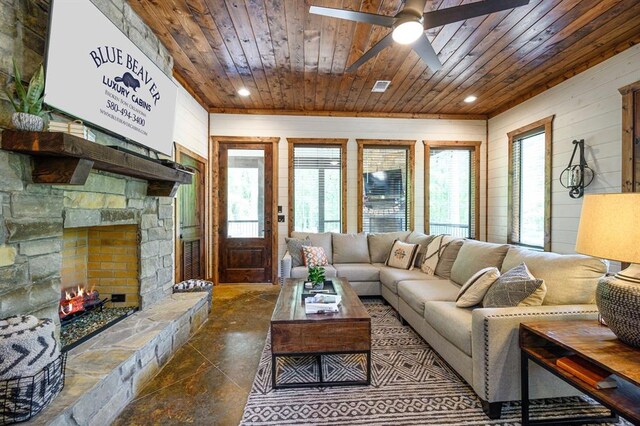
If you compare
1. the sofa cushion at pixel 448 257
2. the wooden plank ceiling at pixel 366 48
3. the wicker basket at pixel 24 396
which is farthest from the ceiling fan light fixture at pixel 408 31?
the wicker basket at pixel 24 396

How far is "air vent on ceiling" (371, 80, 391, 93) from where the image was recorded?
12.9ft

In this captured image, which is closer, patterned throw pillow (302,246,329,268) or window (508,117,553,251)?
window (508,117,553,251)

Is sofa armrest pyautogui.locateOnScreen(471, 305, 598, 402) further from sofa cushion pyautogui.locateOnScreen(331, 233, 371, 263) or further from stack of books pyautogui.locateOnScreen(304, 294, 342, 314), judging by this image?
sofa cushion pyautogui.locateOnScreen(331, 233, 371, 263)

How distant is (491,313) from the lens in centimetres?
185

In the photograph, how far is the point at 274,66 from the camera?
3496mm

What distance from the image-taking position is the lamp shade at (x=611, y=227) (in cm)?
132

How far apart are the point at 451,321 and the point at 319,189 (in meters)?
3.37

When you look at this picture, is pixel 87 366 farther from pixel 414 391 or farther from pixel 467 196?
pixel 467 196

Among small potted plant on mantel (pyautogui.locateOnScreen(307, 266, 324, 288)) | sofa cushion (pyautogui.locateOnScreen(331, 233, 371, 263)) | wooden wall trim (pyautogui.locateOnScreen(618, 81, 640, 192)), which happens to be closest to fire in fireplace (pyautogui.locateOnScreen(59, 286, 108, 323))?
small potted plant on mantel (pyautogui.locateOnScreen(307, 266, 324, 288))

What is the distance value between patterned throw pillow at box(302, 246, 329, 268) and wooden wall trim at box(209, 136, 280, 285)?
36.2 inches

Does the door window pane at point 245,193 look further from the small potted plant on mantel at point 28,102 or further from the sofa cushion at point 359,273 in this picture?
the small potted plant on mantel at point 28,102

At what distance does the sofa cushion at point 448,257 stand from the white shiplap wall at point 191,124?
3.54 m

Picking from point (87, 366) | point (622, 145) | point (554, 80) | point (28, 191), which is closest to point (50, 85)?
point (28, 191)

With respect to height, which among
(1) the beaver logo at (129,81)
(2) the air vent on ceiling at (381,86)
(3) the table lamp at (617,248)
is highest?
(2) the air vent on ceiling at (381,86)
